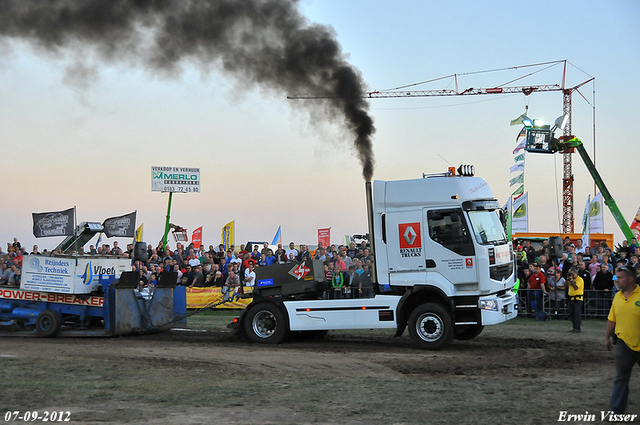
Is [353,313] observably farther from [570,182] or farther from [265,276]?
[570,182]

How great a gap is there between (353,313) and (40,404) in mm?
6680

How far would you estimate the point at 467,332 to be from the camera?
13.9 meters

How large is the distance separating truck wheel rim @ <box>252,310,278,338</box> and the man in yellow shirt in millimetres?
7299

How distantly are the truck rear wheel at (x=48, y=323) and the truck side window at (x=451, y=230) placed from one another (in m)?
8.74

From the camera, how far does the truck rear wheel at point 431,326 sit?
12836 mm

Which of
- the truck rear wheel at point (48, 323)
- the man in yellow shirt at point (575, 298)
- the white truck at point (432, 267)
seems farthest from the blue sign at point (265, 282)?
the man in yellow shirt at point (575, 298)

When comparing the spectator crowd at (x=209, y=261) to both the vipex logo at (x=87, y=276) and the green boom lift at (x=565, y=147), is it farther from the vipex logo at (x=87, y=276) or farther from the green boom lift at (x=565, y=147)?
the green boom lift at (x=565, y=147)

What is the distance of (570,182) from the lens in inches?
3236

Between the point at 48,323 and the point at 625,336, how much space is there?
12669 millimetres

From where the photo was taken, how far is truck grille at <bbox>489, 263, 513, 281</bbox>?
503 inches

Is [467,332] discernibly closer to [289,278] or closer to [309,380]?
[289,278]

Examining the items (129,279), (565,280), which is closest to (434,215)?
(565,280)

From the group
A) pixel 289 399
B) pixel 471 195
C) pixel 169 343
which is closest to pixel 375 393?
pixel 289 399

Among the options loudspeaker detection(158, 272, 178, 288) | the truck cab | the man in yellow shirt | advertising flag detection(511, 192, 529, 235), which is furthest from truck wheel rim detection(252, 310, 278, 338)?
advertising flag detection(511, 192, 529, 235)
